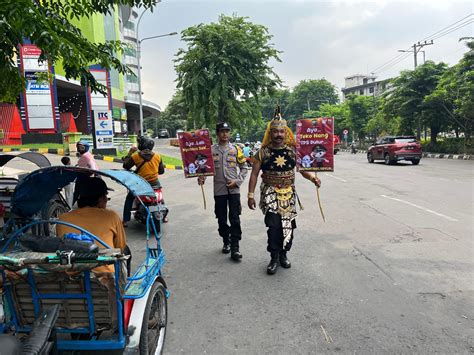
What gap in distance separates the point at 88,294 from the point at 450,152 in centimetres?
2778

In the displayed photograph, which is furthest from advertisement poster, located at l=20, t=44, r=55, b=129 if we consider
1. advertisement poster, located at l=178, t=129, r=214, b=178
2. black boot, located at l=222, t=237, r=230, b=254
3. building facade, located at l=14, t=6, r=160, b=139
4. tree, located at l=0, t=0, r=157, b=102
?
black boot, located at l=222, t=237, r=230, b=254

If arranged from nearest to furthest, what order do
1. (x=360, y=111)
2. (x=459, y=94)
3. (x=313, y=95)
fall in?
(x=459, y=94), (x=360, y=111), (x=313, y=95)

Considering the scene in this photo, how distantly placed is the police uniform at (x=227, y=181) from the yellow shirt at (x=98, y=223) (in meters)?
2.08

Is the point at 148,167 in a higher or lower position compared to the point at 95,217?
higher

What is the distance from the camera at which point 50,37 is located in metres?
3.51

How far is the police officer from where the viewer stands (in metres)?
4.95

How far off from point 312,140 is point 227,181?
4.05ft

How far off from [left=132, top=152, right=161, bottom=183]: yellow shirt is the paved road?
1.02 meters

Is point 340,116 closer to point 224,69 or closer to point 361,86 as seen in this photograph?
point 361,86

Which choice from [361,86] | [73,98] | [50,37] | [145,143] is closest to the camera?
[50,37]

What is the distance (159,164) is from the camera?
6754 millimetres

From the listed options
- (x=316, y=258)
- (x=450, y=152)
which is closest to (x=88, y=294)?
(x=316, y=258)

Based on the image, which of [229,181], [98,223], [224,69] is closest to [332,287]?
[229,181]

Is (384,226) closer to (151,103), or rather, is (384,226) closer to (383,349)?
(383,349)
